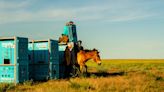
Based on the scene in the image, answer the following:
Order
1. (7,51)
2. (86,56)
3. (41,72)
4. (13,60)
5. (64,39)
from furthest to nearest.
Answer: (64,39) < (86,56) < (41,72) < (7,51) < (13,60)

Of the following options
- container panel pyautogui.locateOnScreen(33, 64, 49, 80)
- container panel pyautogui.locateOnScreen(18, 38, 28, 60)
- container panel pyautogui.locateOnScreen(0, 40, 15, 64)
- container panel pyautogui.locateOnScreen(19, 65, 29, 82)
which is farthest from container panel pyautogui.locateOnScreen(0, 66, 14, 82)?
container panel pyautogui.locateOnScreen(33, 64, 49, 80)

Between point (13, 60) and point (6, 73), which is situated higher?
point (13, 60)

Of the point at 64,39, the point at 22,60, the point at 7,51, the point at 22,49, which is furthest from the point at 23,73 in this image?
the point at 64,39

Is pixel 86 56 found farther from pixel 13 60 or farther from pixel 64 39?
pixel 13 60

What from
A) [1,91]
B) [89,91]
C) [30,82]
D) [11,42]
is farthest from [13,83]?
[89,91]

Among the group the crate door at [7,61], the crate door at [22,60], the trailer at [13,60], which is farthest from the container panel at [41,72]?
the crate door at [7,61]

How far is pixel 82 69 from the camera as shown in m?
25.8

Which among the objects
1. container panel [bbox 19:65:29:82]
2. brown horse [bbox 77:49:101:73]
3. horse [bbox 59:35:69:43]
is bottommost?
container panel [bbox 19:65:29:82]

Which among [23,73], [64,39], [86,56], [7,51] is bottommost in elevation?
[23,73]

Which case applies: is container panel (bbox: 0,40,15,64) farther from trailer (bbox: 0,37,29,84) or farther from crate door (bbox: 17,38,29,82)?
crate door (bbox: 17,38,29,82)

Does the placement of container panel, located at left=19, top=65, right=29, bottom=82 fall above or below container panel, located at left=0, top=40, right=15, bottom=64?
below

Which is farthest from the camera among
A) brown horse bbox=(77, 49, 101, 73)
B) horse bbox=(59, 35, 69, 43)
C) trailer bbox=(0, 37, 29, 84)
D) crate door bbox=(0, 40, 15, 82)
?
horse bbox=(59, 35, 69, 43)

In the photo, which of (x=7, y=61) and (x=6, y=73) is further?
(x=7, y=61)

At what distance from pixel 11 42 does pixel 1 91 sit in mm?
4704
